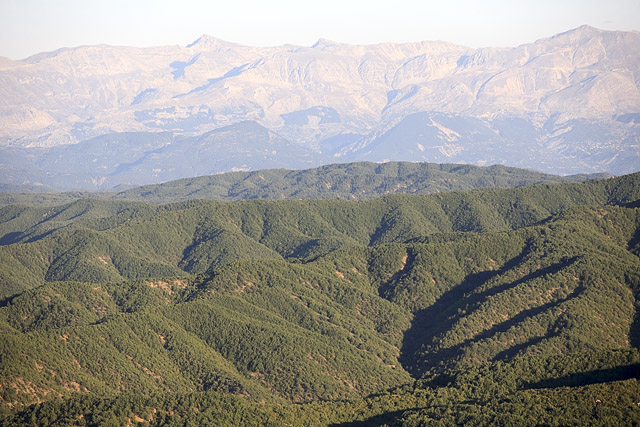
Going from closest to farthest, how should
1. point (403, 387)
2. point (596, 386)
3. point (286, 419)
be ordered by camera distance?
point (596, 386) → point (286, 419) → point (403, 387)

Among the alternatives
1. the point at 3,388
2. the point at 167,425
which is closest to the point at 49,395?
the point at 3,388

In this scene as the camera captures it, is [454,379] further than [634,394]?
Yes

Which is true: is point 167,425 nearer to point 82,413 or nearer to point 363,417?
point 82,413

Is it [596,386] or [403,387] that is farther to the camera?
[403,387]

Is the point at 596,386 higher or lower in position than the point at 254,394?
higher

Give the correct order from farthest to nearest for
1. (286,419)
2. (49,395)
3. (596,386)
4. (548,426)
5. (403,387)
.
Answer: (403,387)
(49,395)
(286,419)
(596,386)
(548,426)

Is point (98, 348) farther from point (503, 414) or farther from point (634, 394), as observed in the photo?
point (634, 394)

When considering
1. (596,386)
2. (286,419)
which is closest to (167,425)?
(286,419)

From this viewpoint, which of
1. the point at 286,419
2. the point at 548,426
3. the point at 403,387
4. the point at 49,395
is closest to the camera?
the point at 548,426
